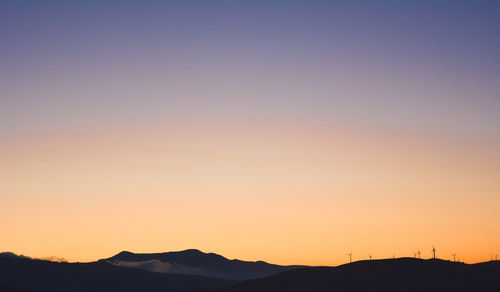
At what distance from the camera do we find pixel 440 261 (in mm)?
176125

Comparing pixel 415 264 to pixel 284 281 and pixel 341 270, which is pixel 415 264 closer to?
pixel 341 270

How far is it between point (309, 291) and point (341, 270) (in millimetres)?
18700

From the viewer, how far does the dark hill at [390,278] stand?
15175cm

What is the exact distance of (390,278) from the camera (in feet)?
536

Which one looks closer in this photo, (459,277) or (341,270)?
(459,277)

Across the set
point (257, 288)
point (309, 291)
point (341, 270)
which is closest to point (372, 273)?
point (341, 270)

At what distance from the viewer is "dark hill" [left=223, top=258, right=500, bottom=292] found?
498ft

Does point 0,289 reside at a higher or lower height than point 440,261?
lower

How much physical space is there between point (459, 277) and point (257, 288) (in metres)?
51.9

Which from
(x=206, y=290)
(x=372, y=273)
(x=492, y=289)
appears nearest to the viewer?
(x=492, y=289)

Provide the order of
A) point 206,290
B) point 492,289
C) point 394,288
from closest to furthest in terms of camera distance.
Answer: point 492,289 < point 394,288 < point 206,290

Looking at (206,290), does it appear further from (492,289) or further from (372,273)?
(492,289)

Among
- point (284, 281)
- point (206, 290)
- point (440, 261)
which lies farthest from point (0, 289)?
point (440, 261)

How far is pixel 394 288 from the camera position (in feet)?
507
